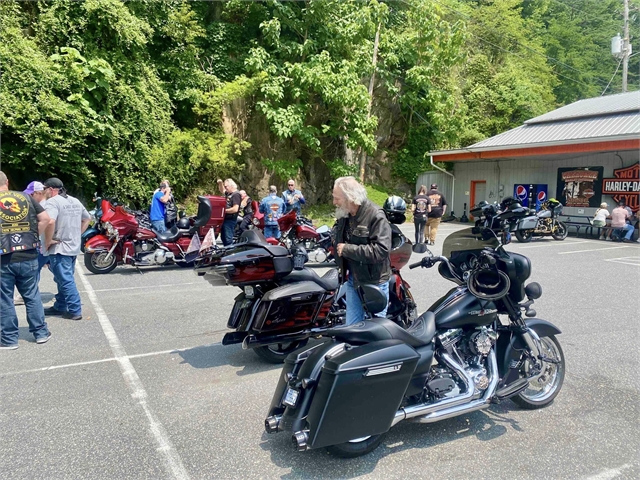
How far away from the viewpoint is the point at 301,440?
9.18 ft

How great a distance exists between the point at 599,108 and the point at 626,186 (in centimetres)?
456

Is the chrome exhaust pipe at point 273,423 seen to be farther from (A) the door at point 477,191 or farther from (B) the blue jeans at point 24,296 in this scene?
(A) the door at point 477,191

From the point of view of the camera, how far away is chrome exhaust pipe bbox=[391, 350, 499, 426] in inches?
124

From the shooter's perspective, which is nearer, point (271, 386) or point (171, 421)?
point (171, 421)

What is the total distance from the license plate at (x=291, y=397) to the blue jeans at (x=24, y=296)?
3.73 metres

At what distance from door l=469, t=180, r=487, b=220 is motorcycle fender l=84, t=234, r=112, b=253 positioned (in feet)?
58.4

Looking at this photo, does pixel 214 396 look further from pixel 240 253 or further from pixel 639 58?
pixel 639 58

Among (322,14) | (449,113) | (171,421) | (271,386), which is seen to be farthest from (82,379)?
(449,113)

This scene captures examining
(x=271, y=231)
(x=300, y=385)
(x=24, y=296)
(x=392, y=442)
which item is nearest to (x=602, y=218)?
(x=271, y=231)

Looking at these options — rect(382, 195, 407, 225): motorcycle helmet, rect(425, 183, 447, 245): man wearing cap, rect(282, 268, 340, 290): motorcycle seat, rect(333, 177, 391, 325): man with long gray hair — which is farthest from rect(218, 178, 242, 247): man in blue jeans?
rect(333, 177, 391, 325): man with long gray hair

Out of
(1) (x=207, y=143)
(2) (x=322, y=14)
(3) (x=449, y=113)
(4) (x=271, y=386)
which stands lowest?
(4) (x=271, y=386)

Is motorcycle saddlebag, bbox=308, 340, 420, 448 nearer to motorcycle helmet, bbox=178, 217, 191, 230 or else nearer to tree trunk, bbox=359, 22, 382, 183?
motorcycle helmet, bbox=178, 217, 191, 230

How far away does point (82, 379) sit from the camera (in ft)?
14.5

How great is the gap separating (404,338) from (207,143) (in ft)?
59.0
